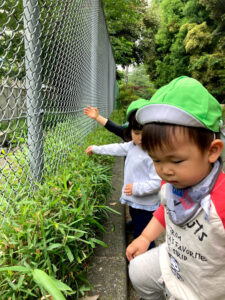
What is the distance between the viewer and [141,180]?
2.14 meters

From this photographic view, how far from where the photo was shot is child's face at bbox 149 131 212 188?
97 centimetres

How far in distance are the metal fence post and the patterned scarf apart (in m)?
1.02

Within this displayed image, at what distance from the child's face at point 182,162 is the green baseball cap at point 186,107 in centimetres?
7

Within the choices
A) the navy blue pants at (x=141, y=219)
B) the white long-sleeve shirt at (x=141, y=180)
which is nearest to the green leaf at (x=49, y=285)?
the white long-sleeve shirt at (x=141, y=180)

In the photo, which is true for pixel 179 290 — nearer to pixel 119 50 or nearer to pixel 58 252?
pixel 58 252

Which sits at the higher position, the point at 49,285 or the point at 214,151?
the point at 214,151

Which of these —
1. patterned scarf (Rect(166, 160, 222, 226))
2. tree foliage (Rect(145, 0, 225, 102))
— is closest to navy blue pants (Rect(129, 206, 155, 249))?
patterned scarf (Rect(166, 160, 222, 226))

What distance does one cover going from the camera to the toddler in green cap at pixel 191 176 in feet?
3.16

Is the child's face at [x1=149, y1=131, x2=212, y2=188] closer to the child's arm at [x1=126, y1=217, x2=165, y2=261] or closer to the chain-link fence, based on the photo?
the child's arm at [x1=126, y1=217, x2=165, y2=261]

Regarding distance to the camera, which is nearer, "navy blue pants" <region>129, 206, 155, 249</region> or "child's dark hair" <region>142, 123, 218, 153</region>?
"child's dark hair" <region>142, 123, 218, 153</region>

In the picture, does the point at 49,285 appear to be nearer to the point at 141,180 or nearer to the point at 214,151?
the point at 214,151

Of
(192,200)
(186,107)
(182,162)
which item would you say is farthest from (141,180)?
(186,107)

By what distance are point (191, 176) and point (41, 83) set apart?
4.10ft

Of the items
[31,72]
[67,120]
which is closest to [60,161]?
[67,120]
